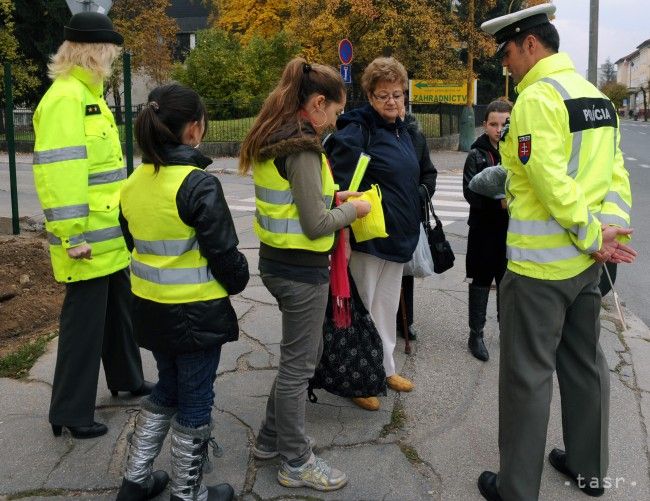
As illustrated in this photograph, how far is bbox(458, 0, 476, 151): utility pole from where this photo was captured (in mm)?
20219

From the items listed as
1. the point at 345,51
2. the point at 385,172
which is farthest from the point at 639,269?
the point at 345,51

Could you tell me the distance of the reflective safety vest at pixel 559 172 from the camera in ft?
8.09

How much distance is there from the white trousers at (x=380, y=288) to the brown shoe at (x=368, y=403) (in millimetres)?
293

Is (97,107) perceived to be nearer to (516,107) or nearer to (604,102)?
(516,107)

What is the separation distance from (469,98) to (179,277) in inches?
776

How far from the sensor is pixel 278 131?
8.91ft

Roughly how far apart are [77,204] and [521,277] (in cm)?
199

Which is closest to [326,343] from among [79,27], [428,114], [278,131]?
[278,131]

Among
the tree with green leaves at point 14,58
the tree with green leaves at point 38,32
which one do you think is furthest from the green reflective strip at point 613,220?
the tree with green leaves at point 38,32

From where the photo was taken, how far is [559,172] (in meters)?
2.45

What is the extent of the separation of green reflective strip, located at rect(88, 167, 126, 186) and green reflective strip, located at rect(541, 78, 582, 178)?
6.75 ft

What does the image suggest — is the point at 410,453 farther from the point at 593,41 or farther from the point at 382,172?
the point at 593,41

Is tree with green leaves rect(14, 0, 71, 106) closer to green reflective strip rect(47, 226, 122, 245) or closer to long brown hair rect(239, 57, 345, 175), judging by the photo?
green reflective strip rect(47, 226, 122, 245)

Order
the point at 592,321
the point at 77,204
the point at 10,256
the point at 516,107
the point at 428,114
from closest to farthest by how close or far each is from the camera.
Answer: the point at 516,107
the point at 592,321
the point at 77,204
the point at 10,256
the point at 428,114
